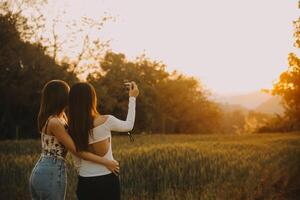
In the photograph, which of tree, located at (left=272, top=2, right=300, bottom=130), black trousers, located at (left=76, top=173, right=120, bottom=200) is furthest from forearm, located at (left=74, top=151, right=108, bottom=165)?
tree, located at (left=272, top=2, right=300, bottom=130)

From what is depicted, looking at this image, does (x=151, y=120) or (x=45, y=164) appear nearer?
(x=45, y=164)

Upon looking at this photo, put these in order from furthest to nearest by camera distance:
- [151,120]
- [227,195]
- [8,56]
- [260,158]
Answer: [151,120] → [8,56] → [260,158] → [227,195]

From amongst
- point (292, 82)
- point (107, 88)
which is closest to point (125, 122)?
point (292, 82)

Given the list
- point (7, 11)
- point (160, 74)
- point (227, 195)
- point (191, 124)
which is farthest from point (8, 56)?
point (191, 124)

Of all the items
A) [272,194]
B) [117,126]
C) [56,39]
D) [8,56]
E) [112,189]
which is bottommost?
[272,194]

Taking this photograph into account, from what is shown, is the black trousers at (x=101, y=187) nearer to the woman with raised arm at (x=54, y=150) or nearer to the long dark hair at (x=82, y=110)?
the woman with raised arm at (x=54, y=150)

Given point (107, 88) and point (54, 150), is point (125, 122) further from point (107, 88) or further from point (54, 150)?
point (107, 88)

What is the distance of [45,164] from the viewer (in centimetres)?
462

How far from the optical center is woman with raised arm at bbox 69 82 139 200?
432 centimetres

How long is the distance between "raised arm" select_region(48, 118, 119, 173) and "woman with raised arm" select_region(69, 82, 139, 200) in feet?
0.16

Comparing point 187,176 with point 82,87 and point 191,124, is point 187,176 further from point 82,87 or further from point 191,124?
point 191,124

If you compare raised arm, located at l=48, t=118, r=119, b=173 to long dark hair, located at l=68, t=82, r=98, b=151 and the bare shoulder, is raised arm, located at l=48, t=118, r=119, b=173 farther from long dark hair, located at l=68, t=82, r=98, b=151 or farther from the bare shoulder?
the bare shoulder

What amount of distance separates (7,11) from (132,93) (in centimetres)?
2821

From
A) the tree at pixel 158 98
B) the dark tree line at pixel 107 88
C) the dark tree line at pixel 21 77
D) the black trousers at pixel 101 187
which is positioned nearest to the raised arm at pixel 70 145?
the black trousers at pixel 101 187
